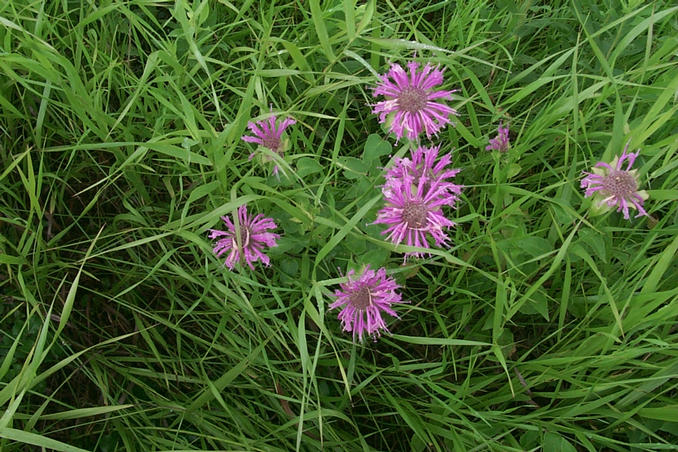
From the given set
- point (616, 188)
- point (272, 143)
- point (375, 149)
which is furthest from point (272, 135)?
point (616, 188)

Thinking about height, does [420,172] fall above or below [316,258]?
above

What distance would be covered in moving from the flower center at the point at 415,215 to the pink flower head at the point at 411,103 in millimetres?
116

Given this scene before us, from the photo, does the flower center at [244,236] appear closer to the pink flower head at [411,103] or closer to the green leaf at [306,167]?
the green leaf at [306,167]

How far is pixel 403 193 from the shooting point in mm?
916

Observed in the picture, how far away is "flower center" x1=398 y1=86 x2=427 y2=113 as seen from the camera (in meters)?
0.96

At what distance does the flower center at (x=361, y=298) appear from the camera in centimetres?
96

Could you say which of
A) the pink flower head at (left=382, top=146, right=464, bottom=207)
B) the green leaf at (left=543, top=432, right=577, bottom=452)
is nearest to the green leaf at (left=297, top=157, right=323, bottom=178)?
the pink flower head at (left=382, top=146, right=464, bottom=207)

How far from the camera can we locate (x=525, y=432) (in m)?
1.10

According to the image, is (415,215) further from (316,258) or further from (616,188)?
(616,188)

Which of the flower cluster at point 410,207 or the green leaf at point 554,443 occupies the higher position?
the flower cluster at point 410,207

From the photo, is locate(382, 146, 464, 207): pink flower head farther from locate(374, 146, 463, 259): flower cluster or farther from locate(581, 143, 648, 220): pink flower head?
locate(581, 143, 648, 220): pink flower head

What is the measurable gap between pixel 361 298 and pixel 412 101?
34 cm

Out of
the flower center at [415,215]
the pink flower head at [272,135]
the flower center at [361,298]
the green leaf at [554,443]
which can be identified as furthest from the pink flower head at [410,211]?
the green leaf at [554,443]

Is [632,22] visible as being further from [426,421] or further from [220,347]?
[220,347]
